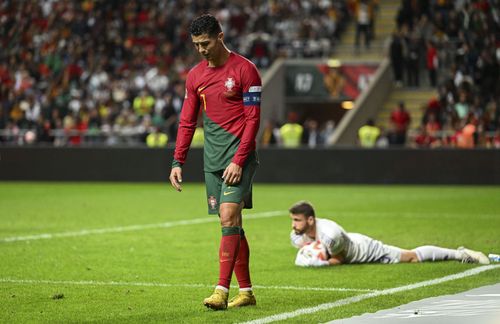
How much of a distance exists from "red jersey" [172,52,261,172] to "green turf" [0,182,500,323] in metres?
1.21

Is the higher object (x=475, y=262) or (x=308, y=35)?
(x=308, y=35)

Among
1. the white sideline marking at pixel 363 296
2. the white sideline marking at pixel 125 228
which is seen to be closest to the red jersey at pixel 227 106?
the white sideline marking at pixel 363 296

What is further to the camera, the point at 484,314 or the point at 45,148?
the point at 45,148

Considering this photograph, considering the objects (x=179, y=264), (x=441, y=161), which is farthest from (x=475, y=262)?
(x=441, y=161)

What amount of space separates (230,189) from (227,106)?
653 mm

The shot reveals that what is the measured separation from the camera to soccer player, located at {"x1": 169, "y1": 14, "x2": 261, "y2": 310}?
340 inches

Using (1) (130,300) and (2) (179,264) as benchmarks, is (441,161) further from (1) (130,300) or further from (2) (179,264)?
(1) (130,300)

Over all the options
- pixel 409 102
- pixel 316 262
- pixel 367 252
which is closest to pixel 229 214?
pixel 316 262

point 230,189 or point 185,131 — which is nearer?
point 230,189

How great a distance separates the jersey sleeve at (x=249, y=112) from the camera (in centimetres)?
862

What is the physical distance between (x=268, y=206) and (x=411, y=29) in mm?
15789

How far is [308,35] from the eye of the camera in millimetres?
39000

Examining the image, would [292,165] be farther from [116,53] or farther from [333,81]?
[116,53]

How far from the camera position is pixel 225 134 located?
348 inches
